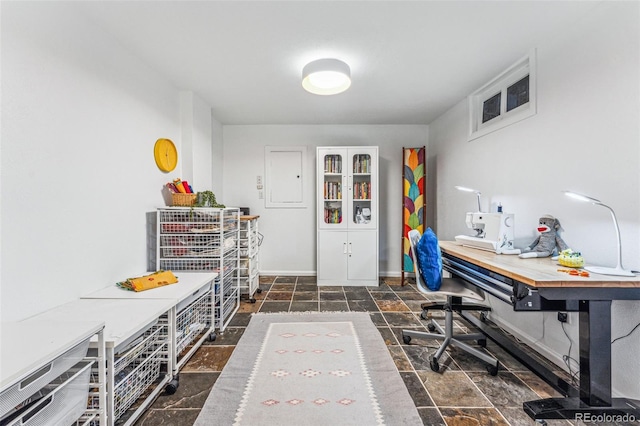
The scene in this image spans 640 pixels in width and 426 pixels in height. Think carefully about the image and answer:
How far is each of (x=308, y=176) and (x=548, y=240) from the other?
299cm

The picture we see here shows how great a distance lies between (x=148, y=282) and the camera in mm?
1828

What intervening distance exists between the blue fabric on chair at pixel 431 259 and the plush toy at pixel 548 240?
56 cm

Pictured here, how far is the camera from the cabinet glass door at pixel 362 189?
3.73 meters

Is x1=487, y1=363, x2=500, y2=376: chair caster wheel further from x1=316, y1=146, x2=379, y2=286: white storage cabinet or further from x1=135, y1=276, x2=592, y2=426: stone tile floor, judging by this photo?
x1=316, y1=146, x2=379, y2=286: white storage cabinet

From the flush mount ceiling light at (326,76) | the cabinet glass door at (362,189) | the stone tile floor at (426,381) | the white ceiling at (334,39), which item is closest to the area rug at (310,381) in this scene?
the stone tile floor at (426,381)

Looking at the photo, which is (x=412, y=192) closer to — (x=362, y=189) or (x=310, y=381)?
(x=362, y=189)

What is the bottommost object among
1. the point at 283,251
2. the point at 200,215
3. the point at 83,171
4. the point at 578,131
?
the point at 283,251

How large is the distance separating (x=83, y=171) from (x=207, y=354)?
154 centimetres

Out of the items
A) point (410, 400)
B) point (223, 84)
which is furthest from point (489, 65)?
point (410, 400)

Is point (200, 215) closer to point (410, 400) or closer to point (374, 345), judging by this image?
point (374, 345)

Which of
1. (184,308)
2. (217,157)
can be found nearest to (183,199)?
(184,308)

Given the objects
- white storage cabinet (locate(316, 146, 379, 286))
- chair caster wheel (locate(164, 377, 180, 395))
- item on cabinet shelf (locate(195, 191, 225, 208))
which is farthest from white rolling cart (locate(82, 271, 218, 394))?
white storage cabinet (locate(316, 146, 379, 286))

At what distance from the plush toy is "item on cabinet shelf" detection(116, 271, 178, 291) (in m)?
2.52

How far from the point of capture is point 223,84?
2688 mm
